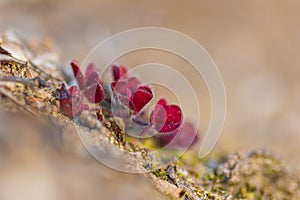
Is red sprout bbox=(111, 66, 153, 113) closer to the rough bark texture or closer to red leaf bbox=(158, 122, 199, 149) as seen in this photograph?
the rough bark texture

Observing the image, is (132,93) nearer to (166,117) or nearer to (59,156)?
(166,117)

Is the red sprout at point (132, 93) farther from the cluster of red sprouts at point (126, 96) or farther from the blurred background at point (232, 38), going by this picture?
the blurred background at point (232, 38)

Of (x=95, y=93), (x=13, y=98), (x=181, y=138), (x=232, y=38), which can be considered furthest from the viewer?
(x=232, y=38)

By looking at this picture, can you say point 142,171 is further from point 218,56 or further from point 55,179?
point 218,56

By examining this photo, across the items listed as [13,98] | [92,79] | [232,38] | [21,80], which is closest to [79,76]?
[92,79]

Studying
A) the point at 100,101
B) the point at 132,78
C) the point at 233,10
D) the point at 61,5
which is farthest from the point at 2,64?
the point at 233,10

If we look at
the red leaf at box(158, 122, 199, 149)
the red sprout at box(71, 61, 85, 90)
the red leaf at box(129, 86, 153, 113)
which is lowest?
the red sprout at box(71, 61, 85, 90)

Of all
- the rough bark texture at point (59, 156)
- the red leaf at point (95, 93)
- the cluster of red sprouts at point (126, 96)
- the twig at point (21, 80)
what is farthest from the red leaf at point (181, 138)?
the twig at point (21, 80)

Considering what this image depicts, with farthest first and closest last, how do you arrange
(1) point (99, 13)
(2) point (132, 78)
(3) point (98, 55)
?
(1) point (99, 13) → (3) point (98, 55) → (2) point (132, 78)

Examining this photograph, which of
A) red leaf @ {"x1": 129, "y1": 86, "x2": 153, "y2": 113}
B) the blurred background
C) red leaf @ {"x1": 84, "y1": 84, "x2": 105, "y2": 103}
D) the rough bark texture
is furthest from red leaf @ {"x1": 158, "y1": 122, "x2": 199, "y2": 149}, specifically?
the blurred background
